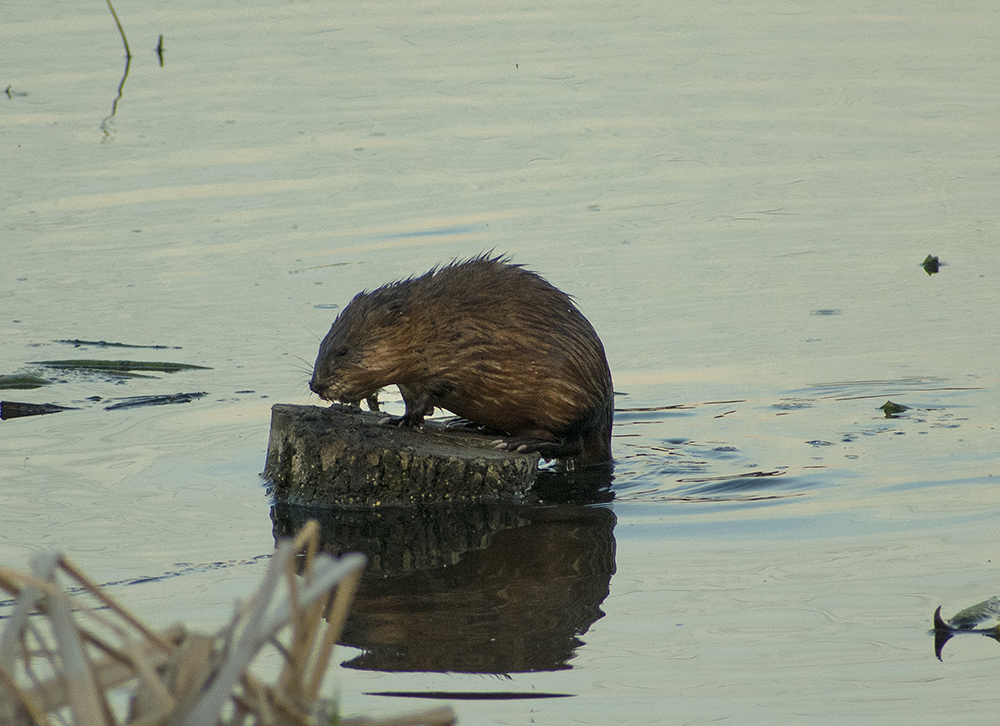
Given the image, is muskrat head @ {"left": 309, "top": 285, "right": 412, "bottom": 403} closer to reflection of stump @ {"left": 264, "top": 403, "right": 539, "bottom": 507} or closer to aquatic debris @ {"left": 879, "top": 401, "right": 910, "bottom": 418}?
reflection of stump @ {"left": 264, "top": 403, "right": 539, "bottom": 507}

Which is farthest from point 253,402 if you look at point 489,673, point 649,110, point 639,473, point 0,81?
point 0,81

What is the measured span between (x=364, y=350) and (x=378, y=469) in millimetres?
485

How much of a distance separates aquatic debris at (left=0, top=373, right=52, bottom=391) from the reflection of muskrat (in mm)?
1908

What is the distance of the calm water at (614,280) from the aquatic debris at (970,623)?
0.07 metres

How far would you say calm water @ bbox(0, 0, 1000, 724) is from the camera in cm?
449

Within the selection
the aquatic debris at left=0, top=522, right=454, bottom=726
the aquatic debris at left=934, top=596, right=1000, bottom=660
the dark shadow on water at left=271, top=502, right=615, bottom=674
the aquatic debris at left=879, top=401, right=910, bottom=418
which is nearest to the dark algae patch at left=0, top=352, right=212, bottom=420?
the dark shadow on water at left=271, top=502, right=615, bottom=674

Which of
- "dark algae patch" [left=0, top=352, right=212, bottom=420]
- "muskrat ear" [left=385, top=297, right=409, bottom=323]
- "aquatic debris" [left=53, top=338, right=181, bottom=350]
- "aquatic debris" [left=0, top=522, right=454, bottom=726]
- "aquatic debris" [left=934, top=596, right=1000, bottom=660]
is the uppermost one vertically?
"aquatic debris" [left=0, top=522, right=454, bottom=726]

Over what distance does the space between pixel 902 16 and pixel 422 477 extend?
11.1m

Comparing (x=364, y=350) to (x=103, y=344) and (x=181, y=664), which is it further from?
(x=181, y=664)

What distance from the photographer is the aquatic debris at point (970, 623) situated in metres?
4.21

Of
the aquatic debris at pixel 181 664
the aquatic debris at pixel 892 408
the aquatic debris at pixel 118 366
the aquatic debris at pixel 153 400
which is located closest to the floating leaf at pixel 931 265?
the aquatic debris at pixel 892 408

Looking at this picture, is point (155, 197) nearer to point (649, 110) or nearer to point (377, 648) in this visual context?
point (649, 110)

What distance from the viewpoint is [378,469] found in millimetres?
5719

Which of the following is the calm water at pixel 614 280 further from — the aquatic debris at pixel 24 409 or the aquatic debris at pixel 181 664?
the aquatic debris at pixel 181 664
